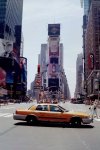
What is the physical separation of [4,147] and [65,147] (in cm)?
215

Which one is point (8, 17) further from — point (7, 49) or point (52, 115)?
point (52, 115)

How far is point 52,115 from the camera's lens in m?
18.8

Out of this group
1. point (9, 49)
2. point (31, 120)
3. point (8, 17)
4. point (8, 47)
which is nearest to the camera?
point (31, 120)

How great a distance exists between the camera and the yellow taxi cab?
61.3 feet

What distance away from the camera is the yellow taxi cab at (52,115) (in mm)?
18672

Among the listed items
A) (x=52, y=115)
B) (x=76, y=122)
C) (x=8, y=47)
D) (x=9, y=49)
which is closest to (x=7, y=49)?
(x=9, y=49)

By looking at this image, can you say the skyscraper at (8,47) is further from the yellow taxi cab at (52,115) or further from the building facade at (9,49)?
the yellow taxi cab at (52,115)

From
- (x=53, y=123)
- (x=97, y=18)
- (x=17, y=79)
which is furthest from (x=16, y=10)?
(x=53, y=123)

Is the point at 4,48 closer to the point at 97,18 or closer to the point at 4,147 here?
the point at 97,18

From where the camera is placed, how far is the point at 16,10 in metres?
192

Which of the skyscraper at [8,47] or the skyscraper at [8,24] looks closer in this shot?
the skyscraper at [8,47]

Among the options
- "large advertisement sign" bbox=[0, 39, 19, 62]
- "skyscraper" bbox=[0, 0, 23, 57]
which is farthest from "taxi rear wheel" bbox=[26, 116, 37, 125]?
"skyscraper" bbox=[0, 0, 23, 57]

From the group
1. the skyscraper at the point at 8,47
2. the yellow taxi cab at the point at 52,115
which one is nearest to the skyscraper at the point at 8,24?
the skyscraper at the point at 8,47

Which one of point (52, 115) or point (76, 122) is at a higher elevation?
point (52, 115)
